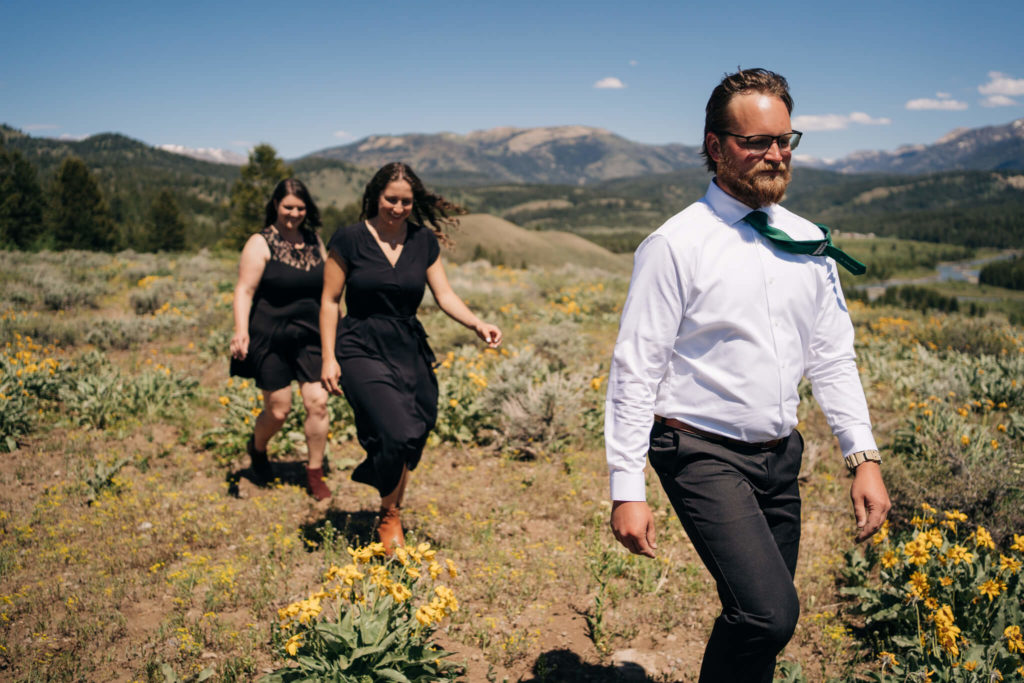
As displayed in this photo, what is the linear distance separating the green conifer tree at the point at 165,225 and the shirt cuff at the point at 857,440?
7903 cm

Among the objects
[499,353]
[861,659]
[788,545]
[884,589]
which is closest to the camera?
[788,545]

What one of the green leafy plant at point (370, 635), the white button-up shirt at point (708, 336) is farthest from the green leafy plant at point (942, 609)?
the green leafy plant at point (370, 635)

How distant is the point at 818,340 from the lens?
7.70 ft

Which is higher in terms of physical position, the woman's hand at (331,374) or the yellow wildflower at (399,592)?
the woman's hand at (331,374)

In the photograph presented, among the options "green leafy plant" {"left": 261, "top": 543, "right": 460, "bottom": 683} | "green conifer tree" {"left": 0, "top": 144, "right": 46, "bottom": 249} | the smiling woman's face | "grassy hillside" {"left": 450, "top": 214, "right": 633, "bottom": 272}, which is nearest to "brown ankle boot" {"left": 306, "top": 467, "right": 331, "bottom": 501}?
the smiling woman's face

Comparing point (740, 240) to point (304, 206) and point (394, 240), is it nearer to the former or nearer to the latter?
point (394, 240)

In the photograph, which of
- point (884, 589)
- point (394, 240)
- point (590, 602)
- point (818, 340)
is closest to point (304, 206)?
point (394, 240)

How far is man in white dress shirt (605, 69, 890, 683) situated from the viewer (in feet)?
6.51

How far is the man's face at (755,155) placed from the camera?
2121 millimetres

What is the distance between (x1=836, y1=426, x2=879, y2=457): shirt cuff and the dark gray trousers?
24cm

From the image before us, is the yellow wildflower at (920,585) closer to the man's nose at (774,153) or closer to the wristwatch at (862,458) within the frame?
the wristwatch at (862,458)

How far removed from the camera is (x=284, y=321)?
481 cm

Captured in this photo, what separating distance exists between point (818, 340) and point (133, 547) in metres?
4.40

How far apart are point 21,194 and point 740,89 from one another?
218 ft
